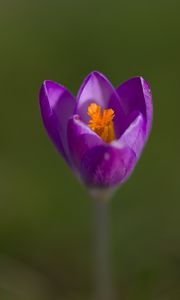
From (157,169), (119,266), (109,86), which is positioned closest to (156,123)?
(157,169)

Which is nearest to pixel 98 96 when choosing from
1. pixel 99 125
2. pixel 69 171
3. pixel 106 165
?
pixel 99 125

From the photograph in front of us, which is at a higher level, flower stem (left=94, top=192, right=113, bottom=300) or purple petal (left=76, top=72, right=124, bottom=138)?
purple petal (left=76, top=72, right=124, bottom=138)

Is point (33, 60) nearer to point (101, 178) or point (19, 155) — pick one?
point (19, 155)

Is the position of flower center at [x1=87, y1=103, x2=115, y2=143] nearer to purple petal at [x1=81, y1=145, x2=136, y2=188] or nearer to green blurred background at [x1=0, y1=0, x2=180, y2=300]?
purple petal at [x1=81, y1=145, x2=136, y2=188]

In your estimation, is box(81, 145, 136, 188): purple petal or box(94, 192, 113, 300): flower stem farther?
box(94, 192, 113, 300): flower stem

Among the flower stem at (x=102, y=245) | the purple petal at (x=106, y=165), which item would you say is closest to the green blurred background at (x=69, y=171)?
the flower stem at (x=102, y=245)

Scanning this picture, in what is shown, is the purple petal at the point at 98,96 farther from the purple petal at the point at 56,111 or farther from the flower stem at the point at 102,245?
the flower stem at the point at 102,245

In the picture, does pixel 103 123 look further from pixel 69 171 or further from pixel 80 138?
pixel 69 171

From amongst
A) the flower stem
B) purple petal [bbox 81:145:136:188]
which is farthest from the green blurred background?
purple petal [bbox 81:145:136:188]
